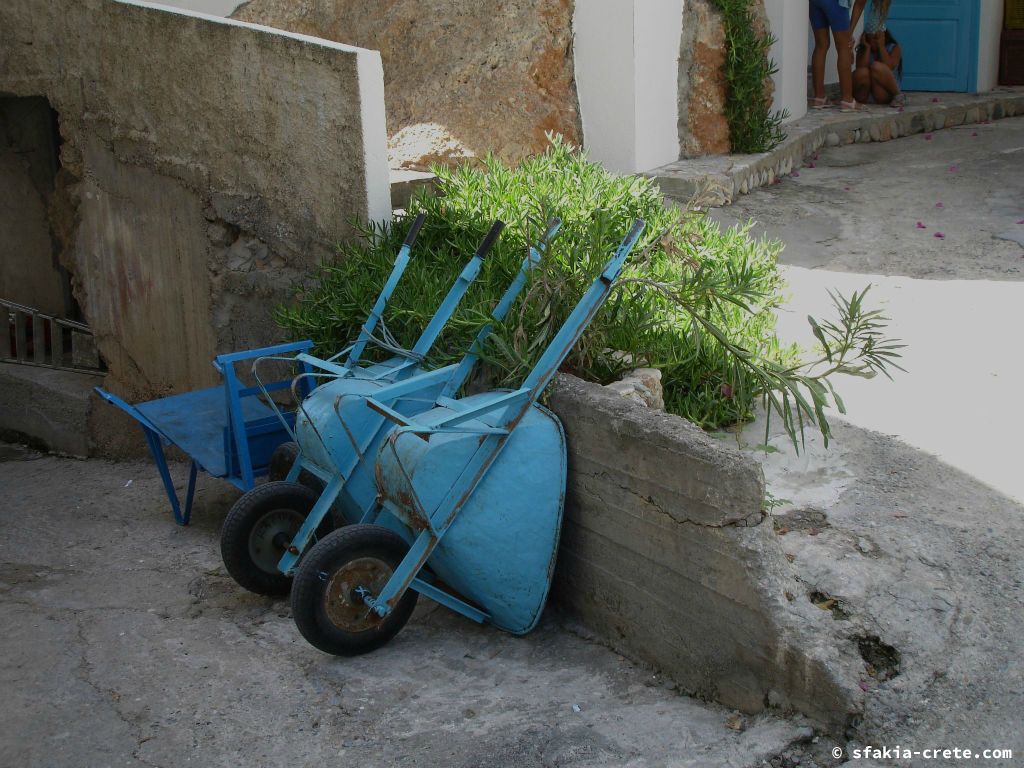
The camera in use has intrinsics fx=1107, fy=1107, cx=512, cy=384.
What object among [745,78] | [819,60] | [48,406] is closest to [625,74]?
[745,78]

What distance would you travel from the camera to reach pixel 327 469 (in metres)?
4.14

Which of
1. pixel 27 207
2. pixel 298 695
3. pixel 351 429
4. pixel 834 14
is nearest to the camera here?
pixel 298 695

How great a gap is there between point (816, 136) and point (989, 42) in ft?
9.19

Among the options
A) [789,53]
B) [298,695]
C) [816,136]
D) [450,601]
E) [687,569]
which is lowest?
[298,695]

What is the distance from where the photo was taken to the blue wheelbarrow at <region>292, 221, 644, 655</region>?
11.7 feet

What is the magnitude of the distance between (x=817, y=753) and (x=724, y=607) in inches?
20.2

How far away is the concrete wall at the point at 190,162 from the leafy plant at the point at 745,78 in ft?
10.3

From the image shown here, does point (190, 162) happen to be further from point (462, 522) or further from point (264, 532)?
point (462, 522)

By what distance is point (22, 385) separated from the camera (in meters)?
7.78

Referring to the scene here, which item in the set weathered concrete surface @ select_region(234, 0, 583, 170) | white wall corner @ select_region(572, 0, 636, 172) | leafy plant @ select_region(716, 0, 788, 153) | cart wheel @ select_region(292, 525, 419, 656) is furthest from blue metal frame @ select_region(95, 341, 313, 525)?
leafy plant @ select_region(716, 0, 788, 153)

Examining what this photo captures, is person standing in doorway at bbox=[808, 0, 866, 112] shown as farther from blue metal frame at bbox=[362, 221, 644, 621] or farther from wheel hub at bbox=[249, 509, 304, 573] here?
wheel hub at bbox=[249, 509, 304, 573]

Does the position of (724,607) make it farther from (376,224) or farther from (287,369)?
(287,369)

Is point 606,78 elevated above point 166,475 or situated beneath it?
elevated above

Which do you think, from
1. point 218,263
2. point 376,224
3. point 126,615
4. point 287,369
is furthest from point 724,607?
point 218,263
